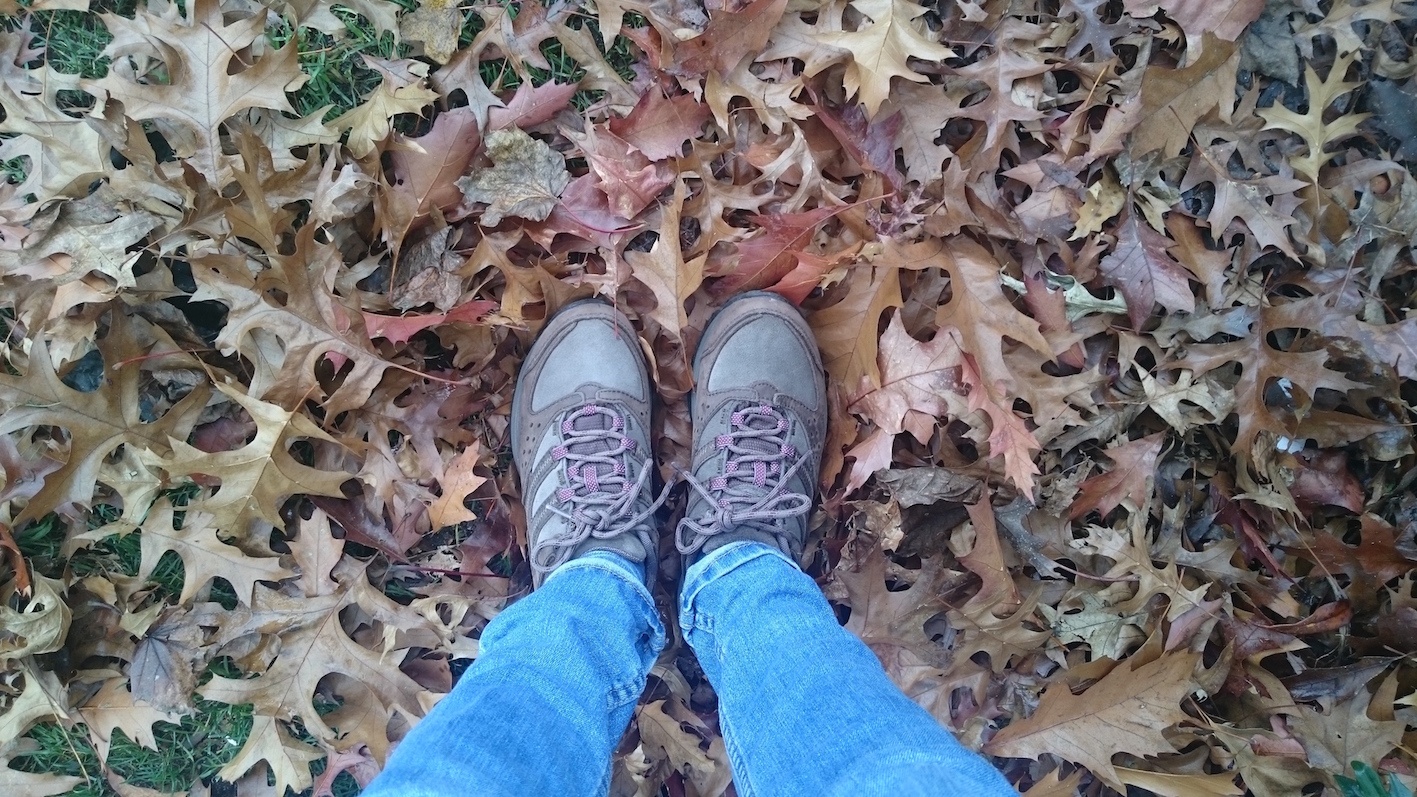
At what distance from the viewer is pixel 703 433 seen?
1.69 m

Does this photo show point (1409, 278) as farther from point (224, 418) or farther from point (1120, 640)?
point (224, 418)

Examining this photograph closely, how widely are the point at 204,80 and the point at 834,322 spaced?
1.29 meters

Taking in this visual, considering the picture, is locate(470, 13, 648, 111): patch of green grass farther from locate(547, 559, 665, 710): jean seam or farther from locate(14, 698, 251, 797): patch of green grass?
locate(14, 698, 251, 797): patch of green grass

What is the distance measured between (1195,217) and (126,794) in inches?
98.5

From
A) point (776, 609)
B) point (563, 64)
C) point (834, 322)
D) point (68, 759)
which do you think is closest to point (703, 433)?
point (834, 322)

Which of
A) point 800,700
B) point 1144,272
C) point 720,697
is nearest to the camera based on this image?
point 800,700

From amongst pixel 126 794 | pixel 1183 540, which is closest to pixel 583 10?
pixel 1183 540

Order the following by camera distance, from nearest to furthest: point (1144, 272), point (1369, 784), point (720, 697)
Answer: point (720, 697)
point (1369, 784)
point (1144, 272)

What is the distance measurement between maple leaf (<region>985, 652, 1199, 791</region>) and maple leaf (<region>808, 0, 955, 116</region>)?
1.14 meters

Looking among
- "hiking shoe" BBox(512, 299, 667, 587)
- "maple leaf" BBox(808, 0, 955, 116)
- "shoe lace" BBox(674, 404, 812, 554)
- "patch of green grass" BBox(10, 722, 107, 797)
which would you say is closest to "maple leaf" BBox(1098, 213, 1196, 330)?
"maple leaf" BBox(808, 0, 955, 116)

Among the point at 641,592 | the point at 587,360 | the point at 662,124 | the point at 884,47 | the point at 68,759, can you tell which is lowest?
the point at 68,759

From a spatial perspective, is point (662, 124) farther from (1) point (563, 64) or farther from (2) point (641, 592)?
(2) point (641, 592)

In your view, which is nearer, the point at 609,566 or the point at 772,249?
the point at 609,566

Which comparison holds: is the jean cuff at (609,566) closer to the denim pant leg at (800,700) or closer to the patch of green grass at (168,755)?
the denim pant leg at (800,700)
